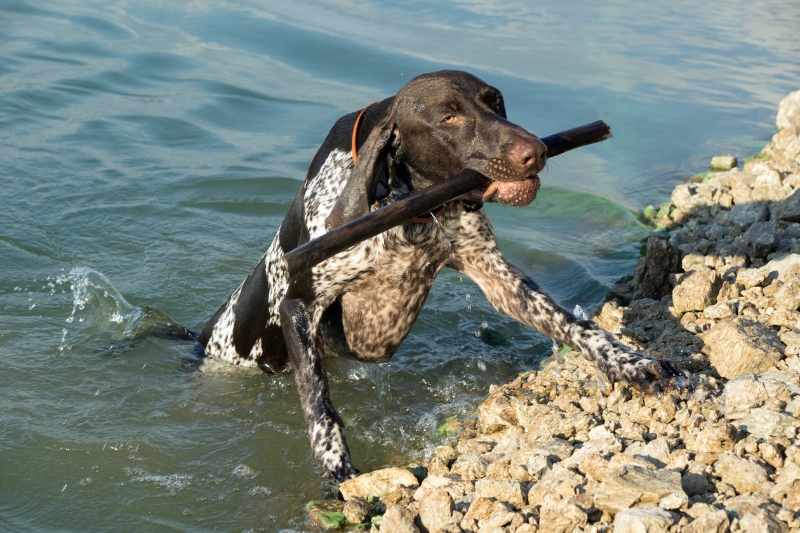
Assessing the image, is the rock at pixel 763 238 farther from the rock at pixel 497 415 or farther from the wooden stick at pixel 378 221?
the wooden stick at pixel 378 221

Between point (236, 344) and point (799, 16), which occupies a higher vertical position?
point (799, 16)

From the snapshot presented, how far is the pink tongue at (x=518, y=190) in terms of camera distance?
409 cm

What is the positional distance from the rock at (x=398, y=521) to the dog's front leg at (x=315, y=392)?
72 centimetres

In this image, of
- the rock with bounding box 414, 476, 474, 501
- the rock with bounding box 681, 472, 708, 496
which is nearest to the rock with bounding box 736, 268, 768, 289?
the rock with bounding box 681, 472, 708, 496

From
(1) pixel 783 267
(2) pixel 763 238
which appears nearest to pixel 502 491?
(1) pixel 783 267

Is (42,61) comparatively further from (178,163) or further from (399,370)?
(399,370)

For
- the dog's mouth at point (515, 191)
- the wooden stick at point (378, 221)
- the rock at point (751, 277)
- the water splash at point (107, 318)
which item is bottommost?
the water splash at point (107, 318)

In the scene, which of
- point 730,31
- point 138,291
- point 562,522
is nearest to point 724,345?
point 562,522

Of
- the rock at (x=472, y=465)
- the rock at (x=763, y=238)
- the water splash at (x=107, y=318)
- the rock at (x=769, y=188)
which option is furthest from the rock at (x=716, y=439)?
the rock at (x=769, y=188)

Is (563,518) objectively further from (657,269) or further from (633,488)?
(657,269)

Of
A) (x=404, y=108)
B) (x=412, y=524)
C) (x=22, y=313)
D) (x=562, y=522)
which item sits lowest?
(x=22, y=313)

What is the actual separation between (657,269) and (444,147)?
212 centimetres

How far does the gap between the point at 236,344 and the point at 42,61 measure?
7.14 metres

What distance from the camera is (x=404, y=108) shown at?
4344 mm
